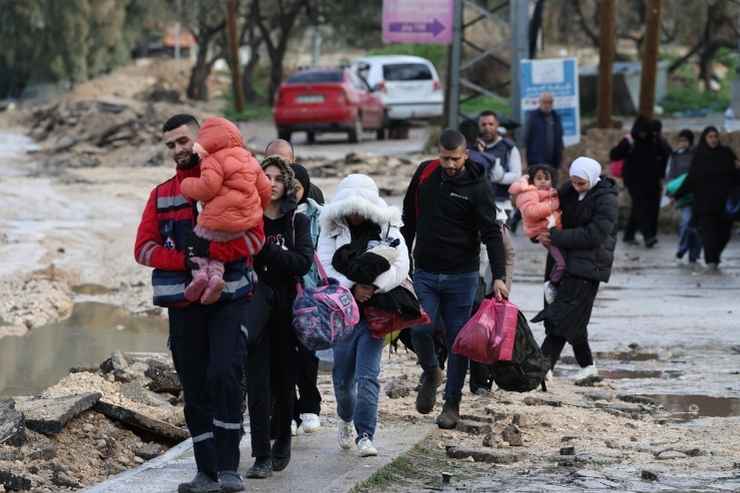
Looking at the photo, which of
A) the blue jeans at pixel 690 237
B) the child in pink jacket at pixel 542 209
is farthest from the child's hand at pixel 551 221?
the blue jeans at pixel 690 237

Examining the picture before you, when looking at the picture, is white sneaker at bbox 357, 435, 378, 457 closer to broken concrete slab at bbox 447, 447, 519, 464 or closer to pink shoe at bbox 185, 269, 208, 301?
broken concrete slab at bbox 447, 447, 519, 464

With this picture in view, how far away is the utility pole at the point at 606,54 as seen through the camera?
29609mm

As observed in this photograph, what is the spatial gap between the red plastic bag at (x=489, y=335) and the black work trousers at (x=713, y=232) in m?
9.54

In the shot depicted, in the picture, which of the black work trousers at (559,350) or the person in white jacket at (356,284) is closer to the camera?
the person in white jacket at (356,284)

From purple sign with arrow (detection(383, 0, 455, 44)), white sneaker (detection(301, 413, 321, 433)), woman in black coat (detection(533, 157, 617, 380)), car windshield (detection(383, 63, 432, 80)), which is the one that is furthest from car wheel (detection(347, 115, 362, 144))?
white sneaker (detection(301, 413, 321, 433))

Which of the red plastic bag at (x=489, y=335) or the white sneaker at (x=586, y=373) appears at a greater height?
the red plastic bag at (x=489, y=335)

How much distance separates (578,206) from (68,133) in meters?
27.1

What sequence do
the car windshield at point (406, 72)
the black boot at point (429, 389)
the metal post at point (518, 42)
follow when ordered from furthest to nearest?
the car windshield at point (406, 72), the metal post at point (518, 42), the black boot at point (429, 389)

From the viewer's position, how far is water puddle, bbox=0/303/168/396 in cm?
1277

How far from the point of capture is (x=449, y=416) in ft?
32.2

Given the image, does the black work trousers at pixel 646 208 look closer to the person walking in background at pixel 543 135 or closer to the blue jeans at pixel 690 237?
the person walking in background at pixel 543 135

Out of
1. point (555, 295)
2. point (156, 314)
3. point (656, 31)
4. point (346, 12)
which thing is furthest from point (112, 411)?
point (346, 12)

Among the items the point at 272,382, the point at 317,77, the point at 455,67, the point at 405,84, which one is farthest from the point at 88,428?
the point at 405,84

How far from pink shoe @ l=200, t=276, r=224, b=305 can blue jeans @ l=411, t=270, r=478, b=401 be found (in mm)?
2574
